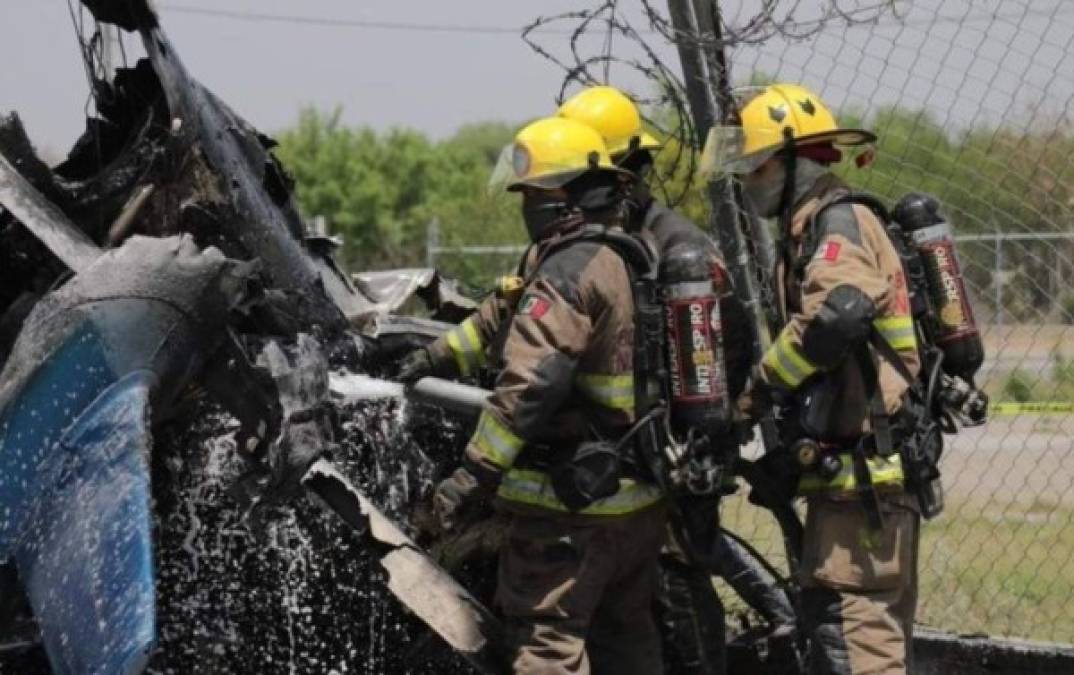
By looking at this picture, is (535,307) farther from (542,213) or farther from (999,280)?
(999,280)

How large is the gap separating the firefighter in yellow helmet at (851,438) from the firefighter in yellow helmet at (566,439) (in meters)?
0.47

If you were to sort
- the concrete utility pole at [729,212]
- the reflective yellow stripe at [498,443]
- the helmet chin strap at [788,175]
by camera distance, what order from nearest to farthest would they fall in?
the reflective yellow stripe at [498,443] → the helmet chin strap at [788,175] → the concrete utility pole at [729,212]

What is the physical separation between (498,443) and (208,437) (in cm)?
86

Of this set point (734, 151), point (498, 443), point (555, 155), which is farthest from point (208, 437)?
point (734, 151)

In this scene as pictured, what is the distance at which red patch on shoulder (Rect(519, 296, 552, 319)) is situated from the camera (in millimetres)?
5176

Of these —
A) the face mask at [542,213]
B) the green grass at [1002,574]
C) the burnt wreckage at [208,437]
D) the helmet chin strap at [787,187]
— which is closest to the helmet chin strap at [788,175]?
the helmet chin strap at [787,187]

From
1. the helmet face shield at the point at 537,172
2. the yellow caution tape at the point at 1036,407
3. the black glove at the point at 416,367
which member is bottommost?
the yellow caution tape at the point at 1036,407

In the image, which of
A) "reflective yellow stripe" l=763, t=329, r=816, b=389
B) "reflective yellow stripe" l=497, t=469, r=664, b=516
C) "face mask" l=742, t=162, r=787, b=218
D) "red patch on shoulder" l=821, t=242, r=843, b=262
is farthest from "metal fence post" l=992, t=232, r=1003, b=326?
"reflective yellow stripe" l=497, t=469, r=664, b=516

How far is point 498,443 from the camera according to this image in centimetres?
515

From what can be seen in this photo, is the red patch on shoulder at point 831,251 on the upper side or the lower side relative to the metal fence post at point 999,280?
upper

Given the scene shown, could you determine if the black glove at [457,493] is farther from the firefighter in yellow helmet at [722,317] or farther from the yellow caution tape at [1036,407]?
the yellow caution tape at [1036,407]

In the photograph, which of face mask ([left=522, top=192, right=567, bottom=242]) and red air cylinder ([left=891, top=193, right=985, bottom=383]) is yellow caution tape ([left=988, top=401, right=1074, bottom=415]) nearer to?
red air cylinder ([left=891, top=193, right=985, bottom=383])

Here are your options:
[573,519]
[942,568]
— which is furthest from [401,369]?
[942,568]

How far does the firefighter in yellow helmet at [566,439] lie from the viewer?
16.9 ft
